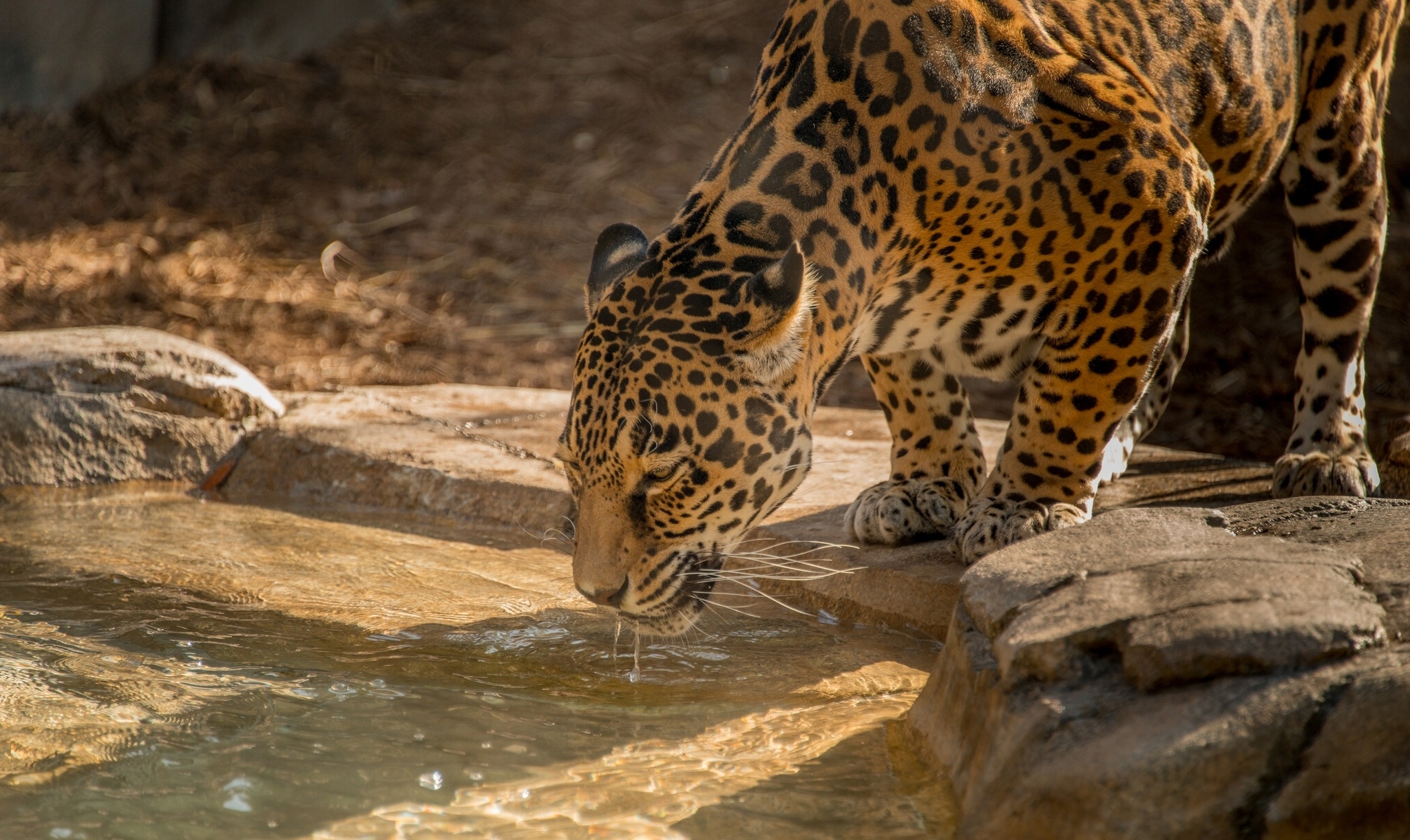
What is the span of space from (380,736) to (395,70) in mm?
10734

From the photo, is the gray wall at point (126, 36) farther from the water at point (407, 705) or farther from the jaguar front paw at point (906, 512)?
the jaguar front paw at point (906, 512)

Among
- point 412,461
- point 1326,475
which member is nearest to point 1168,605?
point 1326,475

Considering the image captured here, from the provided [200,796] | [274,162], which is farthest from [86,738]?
Result: [274,162]

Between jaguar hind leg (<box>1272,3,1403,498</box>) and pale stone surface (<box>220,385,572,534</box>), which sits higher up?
jaguar hind leg (<box>1272,3,1403,498</box>)

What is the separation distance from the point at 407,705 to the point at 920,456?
7.05ft

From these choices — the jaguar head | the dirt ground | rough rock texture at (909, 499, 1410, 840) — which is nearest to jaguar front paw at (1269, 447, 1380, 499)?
rough rock texture at (909, 499, 1410, 840)

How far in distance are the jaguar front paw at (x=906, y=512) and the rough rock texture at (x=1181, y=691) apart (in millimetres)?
1250

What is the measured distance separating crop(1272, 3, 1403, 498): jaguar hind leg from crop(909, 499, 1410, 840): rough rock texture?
194 centimetres

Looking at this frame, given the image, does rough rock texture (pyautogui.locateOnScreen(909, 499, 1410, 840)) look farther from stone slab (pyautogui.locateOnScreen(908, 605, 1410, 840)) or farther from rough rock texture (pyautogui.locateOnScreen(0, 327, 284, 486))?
rough rock texture (pyautogui.locateOnScreen(0, 327, 284, 486))

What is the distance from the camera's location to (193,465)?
5969mm

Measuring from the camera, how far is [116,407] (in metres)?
5.84

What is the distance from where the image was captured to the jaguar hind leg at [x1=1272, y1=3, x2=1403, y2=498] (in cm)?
495

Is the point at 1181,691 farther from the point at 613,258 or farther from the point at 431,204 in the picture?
the point at 431,204

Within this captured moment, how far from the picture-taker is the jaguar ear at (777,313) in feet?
11.3
